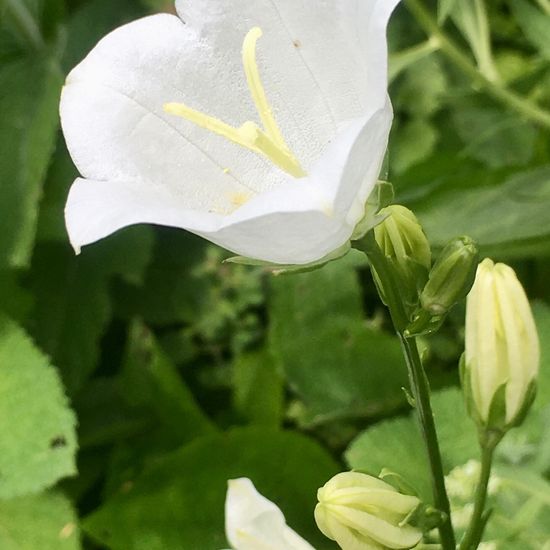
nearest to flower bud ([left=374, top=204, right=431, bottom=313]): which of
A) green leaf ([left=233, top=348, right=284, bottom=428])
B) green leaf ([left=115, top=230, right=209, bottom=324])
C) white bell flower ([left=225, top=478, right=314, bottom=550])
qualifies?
white bell flower ([left=225, top=478, right=314, bottom=550])

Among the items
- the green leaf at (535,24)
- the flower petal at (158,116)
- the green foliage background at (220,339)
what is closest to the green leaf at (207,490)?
the green foliage background at (220,339)

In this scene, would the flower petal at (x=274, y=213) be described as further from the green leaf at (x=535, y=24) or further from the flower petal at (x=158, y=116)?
the green leaf at (x=535, y=24)

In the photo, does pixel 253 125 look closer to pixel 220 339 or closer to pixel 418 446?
pixel 418 446

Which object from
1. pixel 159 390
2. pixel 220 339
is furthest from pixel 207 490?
pixel 220 339

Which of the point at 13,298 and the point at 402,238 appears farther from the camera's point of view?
the point at 13,298

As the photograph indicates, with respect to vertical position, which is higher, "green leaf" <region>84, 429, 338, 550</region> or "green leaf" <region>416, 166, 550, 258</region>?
"green leaf" <region>416, 166, 550, 258</region>

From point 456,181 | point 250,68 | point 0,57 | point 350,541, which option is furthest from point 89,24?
point 350,541

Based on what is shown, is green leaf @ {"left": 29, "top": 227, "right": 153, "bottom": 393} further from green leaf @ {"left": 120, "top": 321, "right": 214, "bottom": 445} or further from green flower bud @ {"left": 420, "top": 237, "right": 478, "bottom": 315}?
green flower bud @ {"left": 420, "top": 237, "right": 478, "bottom": 315}
